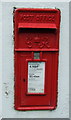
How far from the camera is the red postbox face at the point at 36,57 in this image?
5.04 feet

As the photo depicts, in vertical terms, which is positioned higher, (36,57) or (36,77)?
(36,57)

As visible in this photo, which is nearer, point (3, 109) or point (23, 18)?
point (23, 18)

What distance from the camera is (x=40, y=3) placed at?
1.56 meters

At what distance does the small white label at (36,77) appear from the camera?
5.26ft

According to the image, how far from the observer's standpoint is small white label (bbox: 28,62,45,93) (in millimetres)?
1603

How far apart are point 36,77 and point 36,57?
0.17 metres

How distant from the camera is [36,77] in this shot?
1.62 metres

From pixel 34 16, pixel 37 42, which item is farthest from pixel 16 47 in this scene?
pixel 34 16

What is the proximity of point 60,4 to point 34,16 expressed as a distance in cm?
24

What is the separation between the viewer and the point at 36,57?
159 cm

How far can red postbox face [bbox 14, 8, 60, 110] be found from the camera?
5.04ft

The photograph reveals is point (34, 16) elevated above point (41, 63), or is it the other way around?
point (34, 16)

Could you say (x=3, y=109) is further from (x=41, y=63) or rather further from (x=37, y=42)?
(x=37, y=42)

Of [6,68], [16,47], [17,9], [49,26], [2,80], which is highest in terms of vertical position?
[17,9]
